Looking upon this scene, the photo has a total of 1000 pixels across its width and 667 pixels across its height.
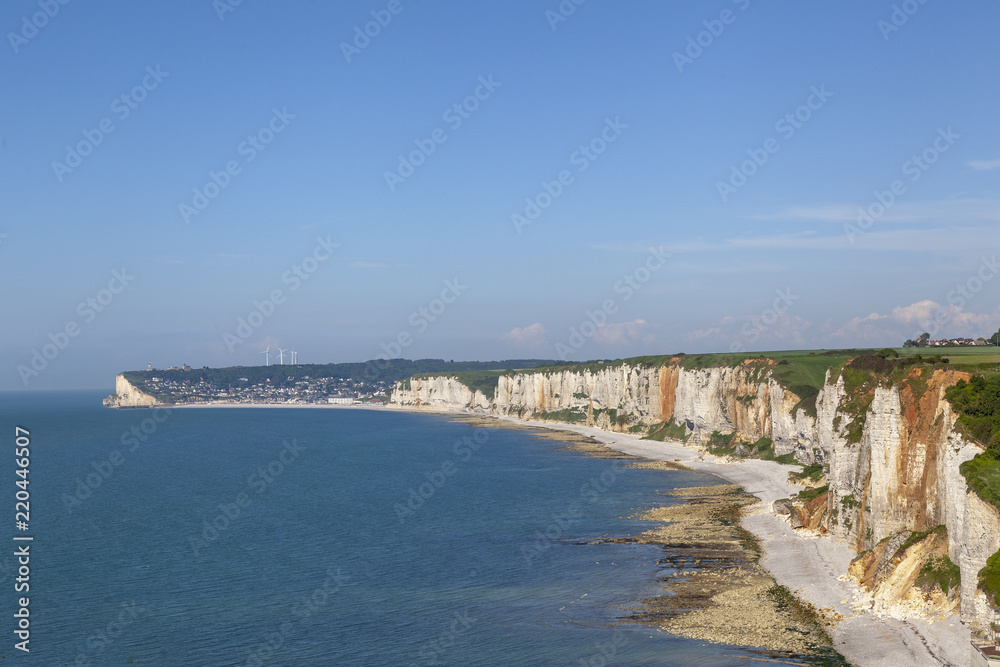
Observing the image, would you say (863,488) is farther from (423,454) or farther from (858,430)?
(423,454)

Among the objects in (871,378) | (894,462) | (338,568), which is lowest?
(338,568)

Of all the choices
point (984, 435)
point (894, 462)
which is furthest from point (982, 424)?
point (894, 462)

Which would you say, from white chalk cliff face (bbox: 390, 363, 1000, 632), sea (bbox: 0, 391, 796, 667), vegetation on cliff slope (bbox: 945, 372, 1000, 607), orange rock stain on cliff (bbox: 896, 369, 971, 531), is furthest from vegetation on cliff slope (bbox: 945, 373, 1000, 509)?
sea (bbox: 0, 391, 796, 667)

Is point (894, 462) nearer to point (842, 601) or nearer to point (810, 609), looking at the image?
point (842, 601)

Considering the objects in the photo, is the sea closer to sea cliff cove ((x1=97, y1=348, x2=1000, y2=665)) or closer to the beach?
sea cliff cove ((x1=97, y1=348, x2=1000, y2=665))

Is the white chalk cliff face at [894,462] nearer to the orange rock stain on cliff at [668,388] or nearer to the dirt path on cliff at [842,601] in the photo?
the dirt path on cliff at [842,601]

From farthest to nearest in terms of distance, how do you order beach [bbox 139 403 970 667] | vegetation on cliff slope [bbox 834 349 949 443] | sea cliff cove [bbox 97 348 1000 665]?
vegetation on cliff slope [bbox 834 349 949 443] → sea cliff cove [bbox 97 348 1000 665] → beach [bbox 139 403 970 667]


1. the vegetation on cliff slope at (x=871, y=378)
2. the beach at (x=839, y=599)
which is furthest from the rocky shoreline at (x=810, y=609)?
the vegetation on cliff slope at (x=871, y=378)
